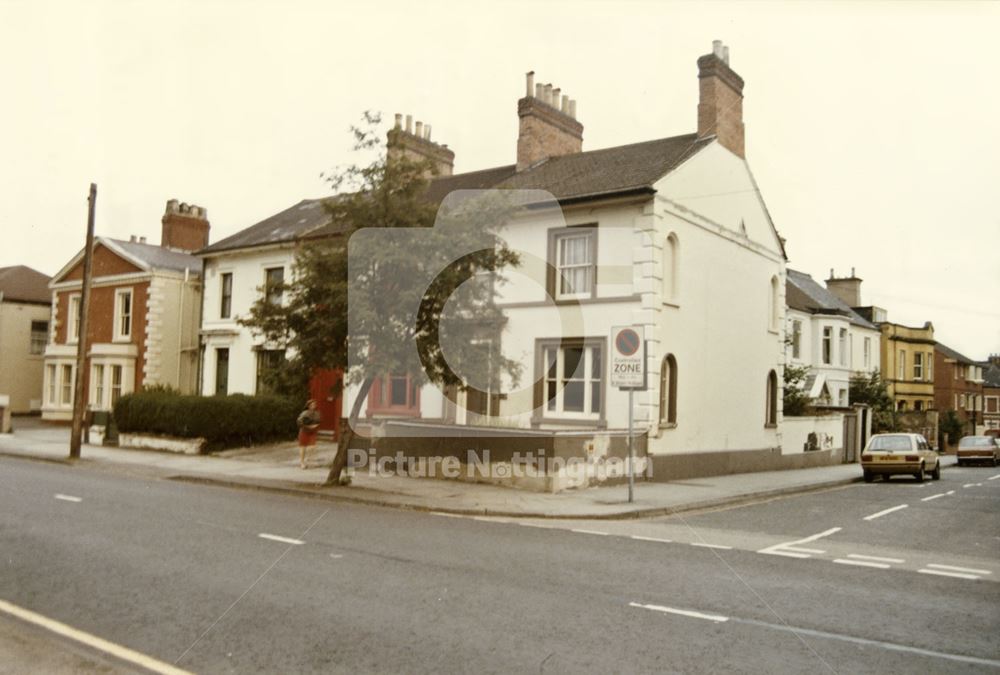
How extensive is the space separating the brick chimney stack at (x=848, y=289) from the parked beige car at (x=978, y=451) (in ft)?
47.1

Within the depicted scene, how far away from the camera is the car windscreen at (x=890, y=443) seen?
2506 cm

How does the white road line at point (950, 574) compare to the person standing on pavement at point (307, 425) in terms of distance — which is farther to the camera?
the person standing on pavement at point (307, 425)

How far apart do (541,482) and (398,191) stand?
22.2ft

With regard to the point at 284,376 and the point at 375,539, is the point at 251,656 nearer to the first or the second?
the point at 375,539

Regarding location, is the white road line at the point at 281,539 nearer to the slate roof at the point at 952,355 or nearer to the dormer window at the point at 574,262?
the dormer window at the point at 574,262

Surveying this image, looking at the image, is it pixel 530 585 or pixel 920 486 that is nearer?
pixel 530 585

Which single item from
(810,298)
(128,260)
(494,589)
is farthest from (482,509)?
(810,298)

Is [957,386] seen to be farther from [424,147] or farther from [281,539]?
[281,539]

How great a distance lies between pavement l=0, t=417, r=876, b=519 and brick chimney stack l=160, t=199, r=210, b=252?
13.6 m

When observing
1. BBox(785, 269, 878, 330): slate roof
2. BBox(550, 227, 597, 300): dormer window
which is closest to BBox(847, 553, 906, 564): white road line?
BBox(550, 227, 597, 300): dormer window

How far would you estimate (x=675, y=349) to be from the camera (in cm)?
2162

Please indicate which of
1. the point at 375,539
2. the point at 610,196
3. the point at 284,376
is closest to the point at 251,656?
the point at 375,539

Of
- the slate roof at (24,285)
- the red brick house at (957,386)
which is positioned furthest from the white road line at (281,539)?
the red brick house at (957,386)

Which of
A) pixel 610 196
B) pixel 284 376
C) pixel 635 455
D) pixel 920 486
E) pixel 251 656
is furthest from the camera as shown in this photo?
pixel 920 486
